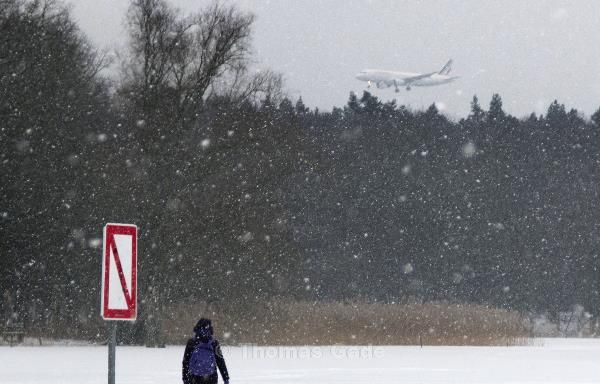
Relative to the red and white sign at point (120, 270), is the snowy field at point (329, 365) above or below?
below

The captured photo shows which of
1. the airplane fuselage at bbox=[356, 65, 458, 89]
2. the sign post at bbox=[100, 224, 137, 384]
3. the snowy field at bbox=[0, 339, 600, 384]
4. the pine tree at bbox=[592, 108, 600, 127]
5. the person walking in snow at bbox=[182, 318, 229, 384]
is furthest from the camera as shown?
the airplane fuselage at bbox=[356, 65, 458, 89]

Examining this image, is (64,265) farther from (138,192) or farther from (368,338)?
(368,338)

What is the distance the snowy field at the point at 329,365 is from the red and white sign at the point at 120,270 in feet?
44.2

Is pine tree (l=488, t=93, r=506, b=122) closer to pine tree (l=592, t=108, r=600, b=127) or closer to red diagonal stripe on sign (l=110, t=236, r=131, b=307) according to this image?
pine tree (l=592, t=108, r=600, b=127)

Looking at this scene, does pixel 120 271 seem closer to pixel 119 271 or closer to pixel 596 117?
pixel 119 271

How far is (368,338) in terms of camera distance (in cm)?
4334

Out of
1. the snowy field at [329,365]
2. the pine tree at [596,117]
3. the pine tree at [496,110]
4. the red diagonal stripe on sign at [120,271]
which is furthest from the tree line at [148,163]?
the pine tree at [596,117]

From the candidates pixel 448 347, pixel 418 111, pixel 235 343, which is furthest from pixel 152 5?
pixel 418 111

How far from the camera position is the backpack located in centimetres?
1117

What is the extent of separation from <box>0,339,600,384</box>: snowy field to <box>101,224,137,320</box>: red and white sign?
1347 centimetres

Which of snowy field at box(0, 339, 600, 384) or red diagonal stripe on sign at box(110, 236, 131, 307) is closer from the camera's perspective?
red diagonal stripe on sign at box(110, 236, 131, 307)

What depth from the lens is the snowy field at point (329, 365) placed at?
23.1 m

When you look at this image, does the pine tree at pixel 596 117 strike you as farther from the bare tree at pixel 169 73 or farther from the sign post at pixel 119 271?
the sign post at pixel 119 271

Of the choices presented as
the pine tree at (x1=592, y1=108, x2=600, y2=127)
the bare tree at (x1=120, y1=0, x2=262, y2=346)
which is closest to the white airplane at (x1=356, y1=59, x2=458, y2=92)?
the pine tree at (x1=592, y1=108, x2=600, y2=127)
